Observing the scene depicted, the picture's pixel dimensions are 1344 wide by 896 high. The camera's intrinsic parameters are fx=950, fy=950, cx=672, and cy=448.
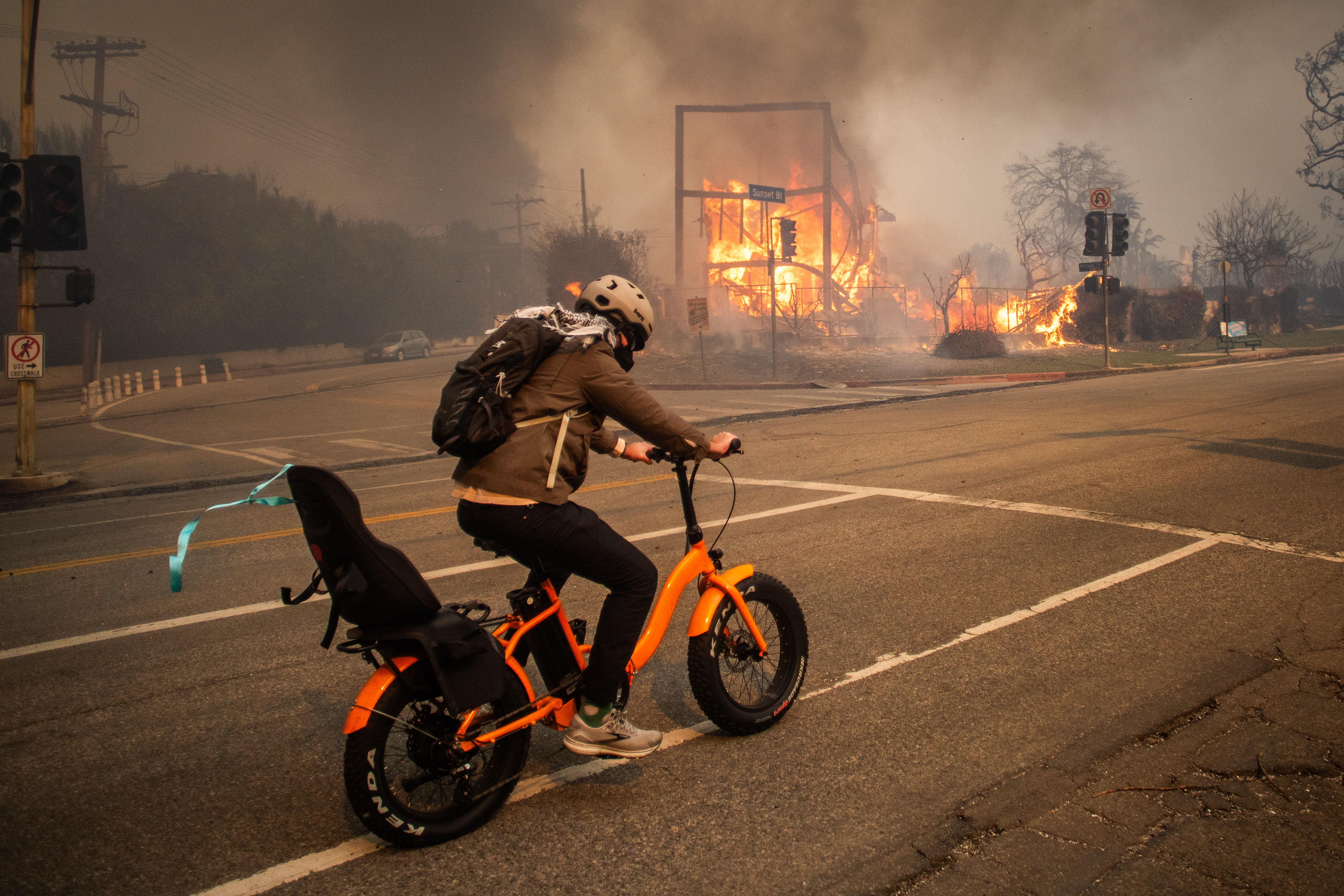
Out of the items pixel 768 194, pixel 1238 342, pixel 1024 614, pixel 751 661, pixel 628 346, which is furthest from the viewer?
pixel 1238 342

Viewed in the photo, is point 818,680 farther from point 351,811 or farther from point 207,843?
point 207,843

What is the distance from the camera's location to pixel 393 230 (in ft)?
220

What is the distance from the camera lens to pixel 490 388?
3.05m

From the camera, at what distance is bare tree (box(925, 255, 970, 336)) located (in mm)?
37000

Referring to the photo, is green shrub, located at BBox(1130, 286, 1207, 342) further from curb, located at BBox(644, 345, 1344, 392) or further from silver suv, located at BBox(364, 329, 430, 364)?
silver suv, located at BBox(364, 329, 430, 364)

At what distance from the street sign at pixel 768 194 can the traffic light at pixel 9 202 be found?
2339 centimetres

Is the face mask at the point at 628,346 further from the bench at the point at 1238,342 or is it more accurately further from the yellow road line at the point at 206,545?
the bench at the point at 1238,342

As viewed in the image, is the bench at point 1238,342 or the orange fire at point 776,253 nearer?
the bench at point 1238,342

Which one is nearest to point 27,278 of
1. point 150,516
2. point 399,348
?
point 150,516

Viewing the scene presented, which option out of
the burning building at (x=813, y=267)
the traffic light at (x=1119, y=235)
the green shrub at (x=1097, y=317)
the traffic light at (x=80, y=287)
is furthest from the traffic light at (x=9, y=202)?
the green shrub at (x=1097, y=317)

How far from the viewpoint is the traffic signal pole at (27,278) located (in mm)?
13180

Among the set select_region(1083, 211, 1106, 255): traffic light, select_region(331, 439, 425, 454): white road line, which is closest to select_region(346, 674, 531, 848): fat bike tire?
select_region(331, 439, 425, 454): white road line

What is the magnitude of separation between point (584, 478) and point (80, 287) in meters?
13.6

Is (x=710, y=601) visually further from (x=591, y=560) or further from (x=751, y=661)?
(x=591, y=560)
